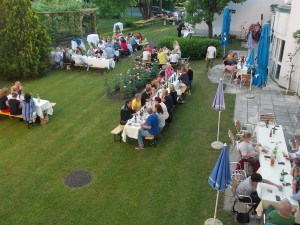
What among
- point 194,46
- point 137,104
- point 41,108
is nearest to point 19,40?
point 41,108

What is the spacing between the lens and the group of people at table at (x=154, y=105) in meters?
9.53

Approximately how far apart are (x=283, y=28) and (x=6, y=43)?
13.7m

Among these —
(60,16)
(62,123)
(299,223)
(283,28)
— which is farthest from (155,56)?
(299,223)

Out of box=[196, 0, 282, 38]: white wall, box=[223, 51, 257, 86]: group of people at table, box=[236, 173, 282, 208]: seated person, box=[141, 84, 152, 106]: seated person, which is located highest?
box=[196, 0, 282, 38]: white wall

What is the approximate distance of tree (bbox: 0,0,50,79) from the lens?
15.5 metres

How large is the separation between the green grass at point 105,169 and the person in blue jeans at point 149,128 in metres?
0.42

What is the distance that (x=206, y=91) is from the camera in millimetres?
14469

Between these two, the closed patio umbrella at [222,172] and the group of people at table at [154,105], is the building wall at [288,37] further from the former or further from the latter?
the closed patio umbrella at [222,172]

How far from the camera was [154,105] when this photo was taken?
33.6 feet

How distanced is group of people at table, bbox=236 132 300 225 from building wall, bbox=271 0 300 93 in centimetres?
659

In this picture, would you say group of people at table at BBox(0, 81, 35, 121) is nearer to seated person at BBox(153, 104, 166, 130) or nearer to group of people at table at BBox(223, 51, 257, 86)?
seated person at BBox(153, 104, 166, 130)

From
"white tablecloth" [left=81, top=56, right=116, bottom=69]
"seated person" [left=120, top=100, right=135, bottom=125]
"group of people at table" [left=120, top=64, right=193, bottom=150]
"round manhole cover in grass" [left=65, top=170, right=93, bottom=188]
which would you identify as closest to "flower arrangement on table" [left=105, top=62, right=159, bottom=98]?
"group of people at table" [left=120, top=64, right=193, bottom=150]

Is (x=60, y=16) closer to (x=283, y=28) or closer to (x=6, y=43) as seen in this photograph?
(x=6, y=43)

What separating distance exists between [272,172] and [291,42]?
8809 millimetres
